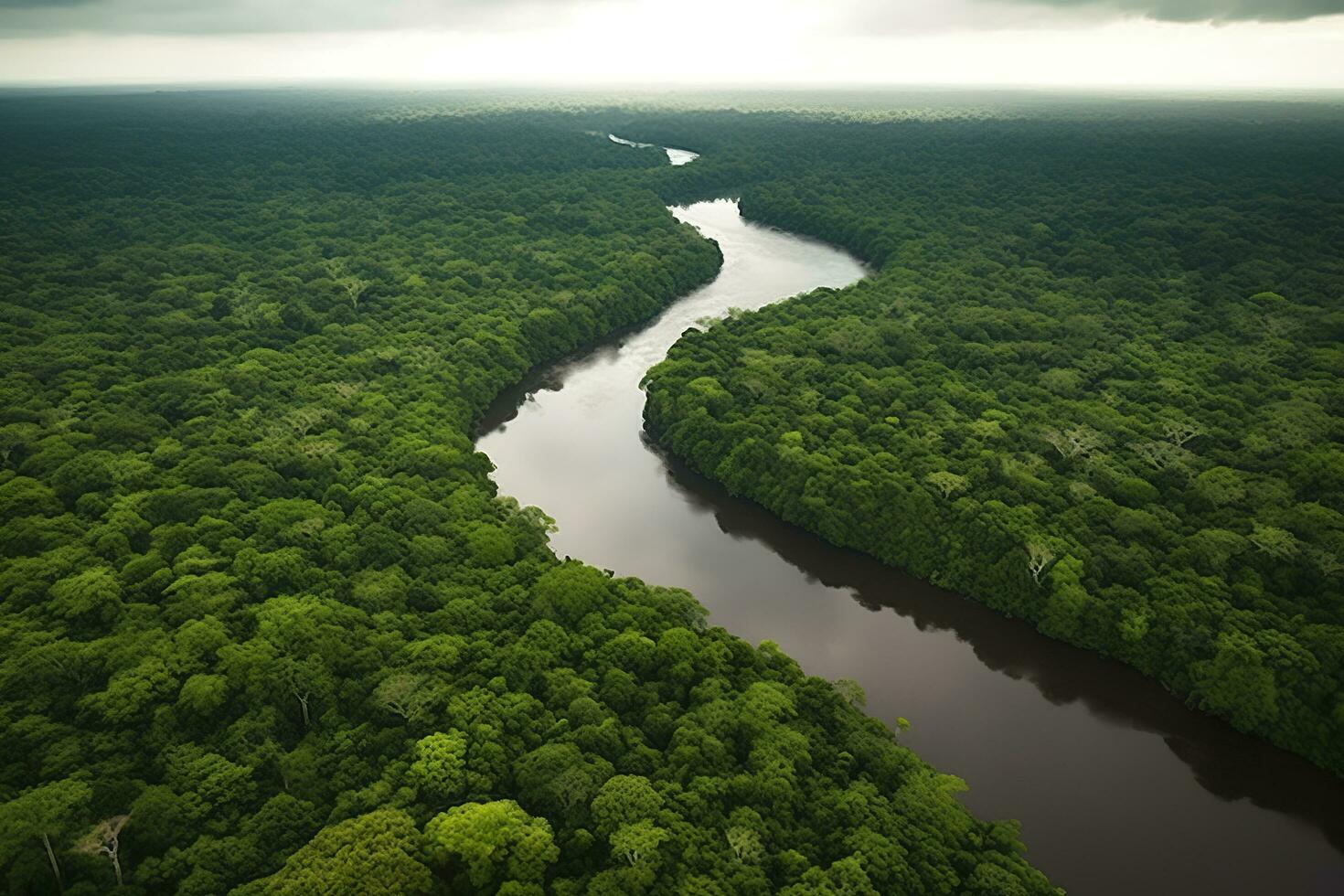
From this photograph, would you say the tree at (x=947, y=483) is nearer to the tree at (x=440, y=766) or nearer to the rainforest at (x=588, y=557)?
the rainforest at (x=588, y=557)

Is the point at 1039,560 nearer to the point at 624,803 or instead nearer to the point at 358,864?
the point at 624,803

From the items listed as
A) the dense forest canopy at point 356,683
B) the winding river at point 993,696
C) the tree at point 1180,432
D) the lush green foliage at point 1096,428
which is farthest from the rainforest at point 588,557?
the winding river at point 993,696

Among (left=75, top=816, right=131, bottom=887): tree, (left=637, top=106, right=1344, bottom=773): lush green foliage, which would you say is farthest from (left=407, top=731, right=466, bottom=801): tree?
(left=637, top=106, right=1344, bottom=773): lush green foliage

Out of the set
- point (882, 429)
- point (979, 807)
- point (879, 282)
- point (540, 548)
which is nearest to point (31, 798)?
point (540, 548)

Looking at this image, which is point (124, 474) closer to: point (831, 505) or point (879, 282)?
point (831, 505)

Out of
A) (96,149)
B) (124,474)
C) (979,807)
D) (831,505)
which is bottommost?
(979,807)

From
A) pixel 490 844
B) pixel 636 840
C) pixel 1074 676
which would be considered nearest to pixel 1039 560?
pixel 1074 676

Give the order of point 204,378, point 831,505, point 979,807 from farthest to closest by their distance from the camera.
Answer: point 204,378
point 831,505
point 979,807
